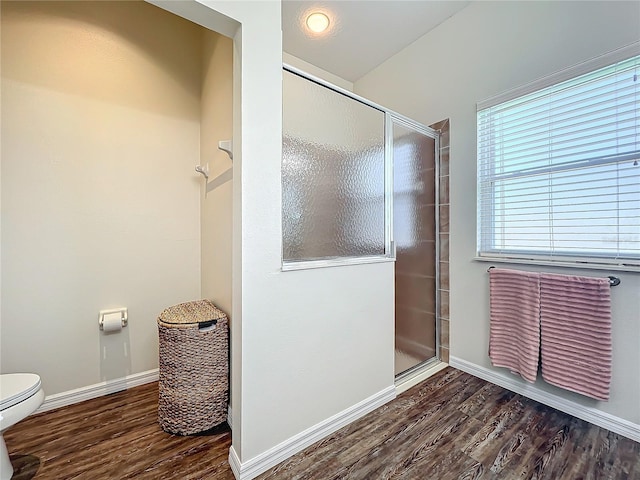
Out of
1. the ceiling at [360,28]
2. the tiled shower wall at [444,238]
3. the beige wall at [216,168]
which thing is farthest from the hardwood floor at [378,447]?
the ceiling at [360,28]

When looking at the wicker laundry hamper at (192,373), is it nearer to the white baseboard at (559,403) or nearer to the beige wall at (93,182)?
the beige wall at (93,182)

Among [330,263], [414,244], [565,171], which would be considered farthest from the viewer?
[414,244]

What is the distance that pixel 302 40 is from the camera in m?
2.64

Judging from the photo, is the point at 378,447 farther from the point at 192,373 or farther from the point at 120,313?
the point at 120,313

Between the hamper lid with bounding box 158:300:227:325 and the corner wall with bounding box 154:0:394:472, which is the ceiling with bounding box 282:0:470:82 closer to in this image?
the corner wall with bounding box 154:0:394:472

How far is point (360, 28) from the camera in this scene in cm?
249

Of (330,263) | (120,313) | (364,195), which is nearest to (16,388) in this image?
(120,313)

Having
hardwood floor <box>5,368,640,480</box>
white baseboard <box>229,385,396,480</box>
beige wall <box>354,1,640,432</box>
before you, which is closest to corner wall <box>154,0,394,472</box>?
white baseboard <box>229,385,396,480</box>

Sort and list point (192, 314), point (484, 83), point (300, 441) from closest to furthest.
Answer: point (300, 441) < point (192, 314) < point (484, 83)

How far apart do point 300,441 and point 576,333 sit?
178 centimetres

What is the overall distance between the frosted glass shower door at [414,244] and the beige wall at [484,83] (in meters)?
0.18

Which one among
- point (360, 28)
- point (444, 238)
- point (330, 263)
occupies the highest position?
point (360, 28)

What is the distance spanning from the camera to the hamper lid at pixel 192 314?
1.58 metres

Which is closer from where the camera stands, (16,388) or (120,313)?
(16,388)
